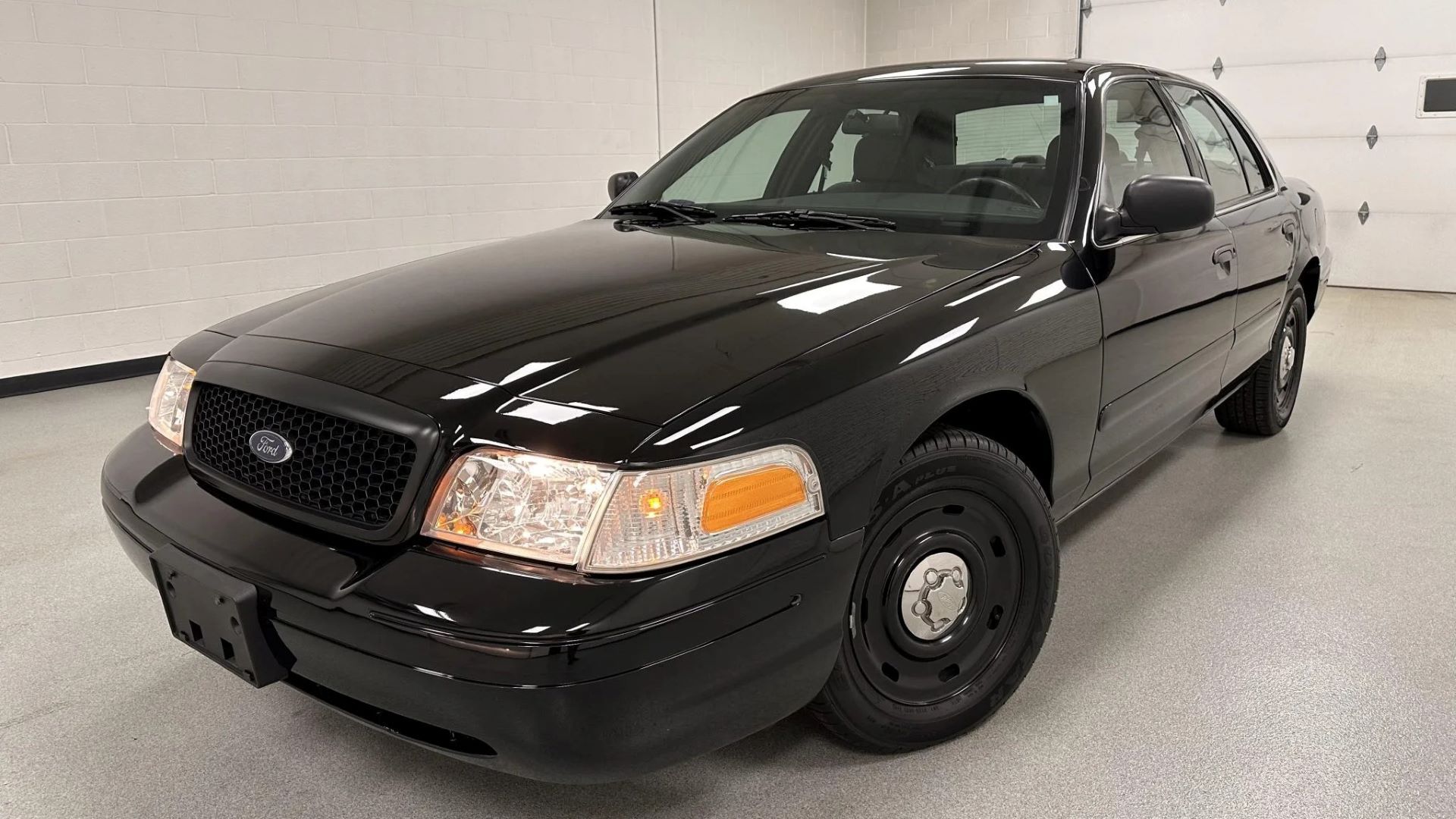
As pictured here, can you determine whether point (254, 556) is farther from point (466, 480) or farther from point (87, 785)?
point (87, 785)

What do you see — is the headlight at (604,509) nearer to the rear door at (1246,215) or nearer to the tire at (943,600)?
the tire at (943,600)

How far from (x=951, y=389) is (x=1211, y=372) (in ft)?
5.02

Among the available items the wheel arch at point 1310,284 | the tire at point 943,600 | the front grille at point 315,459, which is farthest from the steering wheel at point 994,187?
the wheel arch at point 1310,284

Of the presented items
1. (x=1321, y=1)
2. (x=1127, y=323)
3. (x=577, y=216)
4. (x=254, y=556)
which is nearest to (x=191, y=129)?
(x=577, y=216)

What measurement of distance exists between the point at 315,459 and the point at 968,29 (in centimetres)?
923

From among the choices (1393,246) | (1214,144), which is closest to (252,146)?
(1214,144)

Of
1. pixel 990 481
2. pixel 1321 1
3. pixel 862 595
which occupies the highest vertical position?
pixel 1321 1

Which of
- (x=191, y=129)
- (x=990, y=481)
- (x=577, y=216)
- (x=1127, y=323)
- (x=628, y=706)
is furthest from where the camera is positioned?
(x=577, y=216)

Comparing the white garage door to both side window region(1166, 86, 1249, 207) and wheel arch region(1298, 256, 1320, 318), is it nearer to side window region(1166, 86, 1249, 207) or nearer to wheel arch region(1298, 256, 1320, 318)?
wheel arch region(1298, 256, 1320, 318)

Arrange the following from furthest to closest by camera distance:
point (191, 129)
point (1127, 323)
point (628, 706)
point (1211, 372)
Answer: point (191, 129) < point (1211, 372) < point (1127, 323) < point (628, 706)

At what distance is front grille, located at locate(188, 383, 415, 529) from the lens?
1.43m

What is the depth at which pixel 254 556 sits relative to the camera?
1.48 metres

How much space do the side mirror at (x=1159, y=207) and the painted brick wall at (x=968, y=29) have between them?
6.97 m

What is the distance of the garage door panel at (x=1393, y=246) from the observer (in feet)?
24.9
